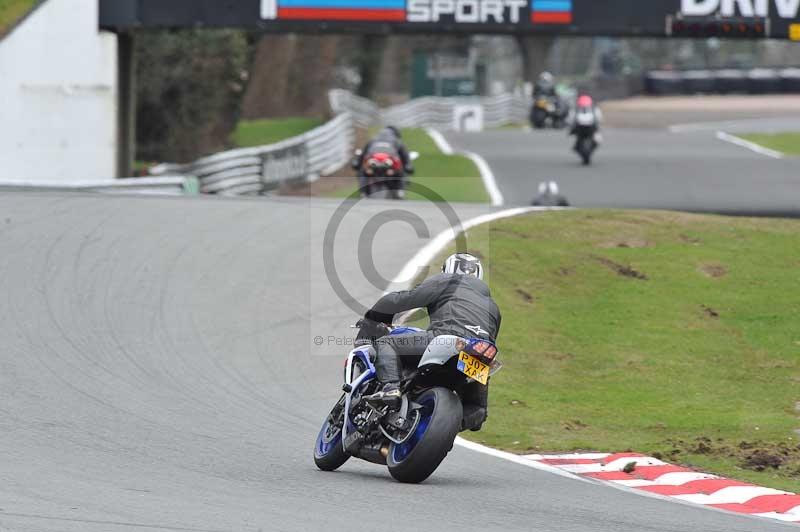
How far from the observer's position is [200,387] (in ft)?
34.1

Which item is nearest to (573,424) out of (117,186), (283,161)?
(117,186)

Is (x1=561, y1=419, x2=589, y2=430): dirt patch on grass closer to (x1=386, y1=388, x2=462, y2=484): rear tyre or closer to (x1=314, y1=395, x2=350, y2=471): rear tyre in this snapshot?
(x1=314, y1=395, x2=350, y2=471): rear tyre

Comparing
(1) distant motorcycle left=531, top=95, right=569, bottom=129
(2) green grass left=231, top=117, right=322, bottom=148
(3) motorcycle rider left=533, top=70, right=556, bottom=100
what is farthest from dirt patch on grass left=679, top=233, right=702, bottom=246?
(1) distant motorcycle left=531, top=95, right=569, bottom=129

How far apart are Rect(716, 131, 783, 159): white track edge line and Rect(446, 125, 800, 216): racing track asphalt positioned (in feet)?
1.27

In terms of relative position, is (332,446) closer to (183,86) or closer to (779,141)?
(183,86)

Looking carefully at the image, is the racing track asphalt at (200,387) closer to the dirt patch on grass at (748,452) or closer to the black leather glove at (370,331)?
the black leather glove at (370,331)

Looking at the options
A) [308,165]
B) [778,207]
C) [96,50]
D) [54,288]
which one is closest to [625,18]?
[778,207]

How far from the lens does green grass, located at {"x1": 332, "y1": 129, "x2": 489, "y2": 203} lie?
2598 centimetres

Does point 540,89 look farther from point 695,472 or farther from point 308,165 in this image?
point 695,472

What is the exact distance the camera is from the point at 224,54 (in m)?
34.8

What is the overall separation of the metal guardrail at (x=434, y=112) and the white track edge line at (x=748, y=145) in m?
12.1

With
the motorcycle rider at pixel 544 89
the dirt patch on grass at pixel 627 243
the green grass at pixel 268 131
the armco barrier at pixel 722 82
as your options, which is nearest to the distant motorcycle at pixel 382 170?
the dirt patch on grass at pixel 627 243

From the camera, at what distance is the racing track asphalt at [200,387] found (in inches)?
257

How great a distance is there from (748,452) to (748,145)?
3022cm
